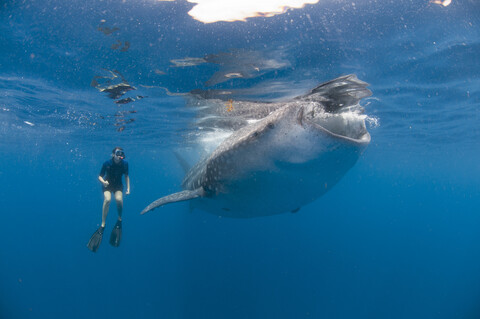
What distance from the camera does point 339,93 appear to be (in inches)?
359

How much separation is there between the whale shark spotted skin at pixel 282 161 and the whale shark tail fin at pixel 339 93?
429 centimetres

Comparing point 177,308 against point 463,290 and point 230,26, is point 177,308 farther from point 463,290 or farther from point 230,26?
point 463,290

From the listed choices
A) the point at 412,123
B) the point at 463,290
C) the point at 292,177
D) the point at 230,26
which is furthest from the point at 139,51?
the point at 463,290

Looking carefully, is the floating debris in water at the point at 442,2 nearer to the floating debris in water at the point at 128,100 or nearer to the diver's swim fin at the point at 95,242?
the diver's swim fin at the point at 95,242

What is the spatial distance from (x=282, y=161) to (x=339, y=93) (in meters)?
6.78

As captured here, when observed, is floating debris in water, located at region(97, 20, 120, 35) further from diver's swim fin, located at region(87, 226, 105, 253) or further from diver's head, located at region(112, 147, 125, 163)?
diver's swim fin, located at region(87, 226, 105, 253)

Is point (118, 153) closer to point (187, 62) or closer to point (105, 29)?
point (187, 62)

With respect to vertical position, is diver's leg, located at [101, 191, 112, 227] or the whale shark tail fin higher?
the whale shark tail fin

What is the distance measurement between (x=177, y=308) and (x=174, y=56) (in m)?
14.5

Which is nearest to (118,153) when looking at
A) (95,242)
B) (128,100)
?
(95,242)

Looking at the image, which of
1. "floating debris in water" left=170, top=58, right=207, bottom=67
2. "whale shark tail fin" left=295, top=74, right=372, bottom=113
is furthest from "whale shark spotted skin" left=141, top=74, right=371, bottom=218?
"whale shark tail fin" left=295, top=74, right=372, bottom=113

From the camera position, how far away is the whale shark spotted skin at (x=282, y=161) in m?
2.94

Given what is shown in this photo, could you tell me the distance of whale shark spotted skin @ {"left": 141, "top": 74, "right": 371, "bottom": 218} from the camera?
9.63 ft

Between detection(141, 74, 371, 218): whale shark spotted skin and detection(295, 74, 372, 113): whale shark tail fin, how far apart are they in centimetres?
429
